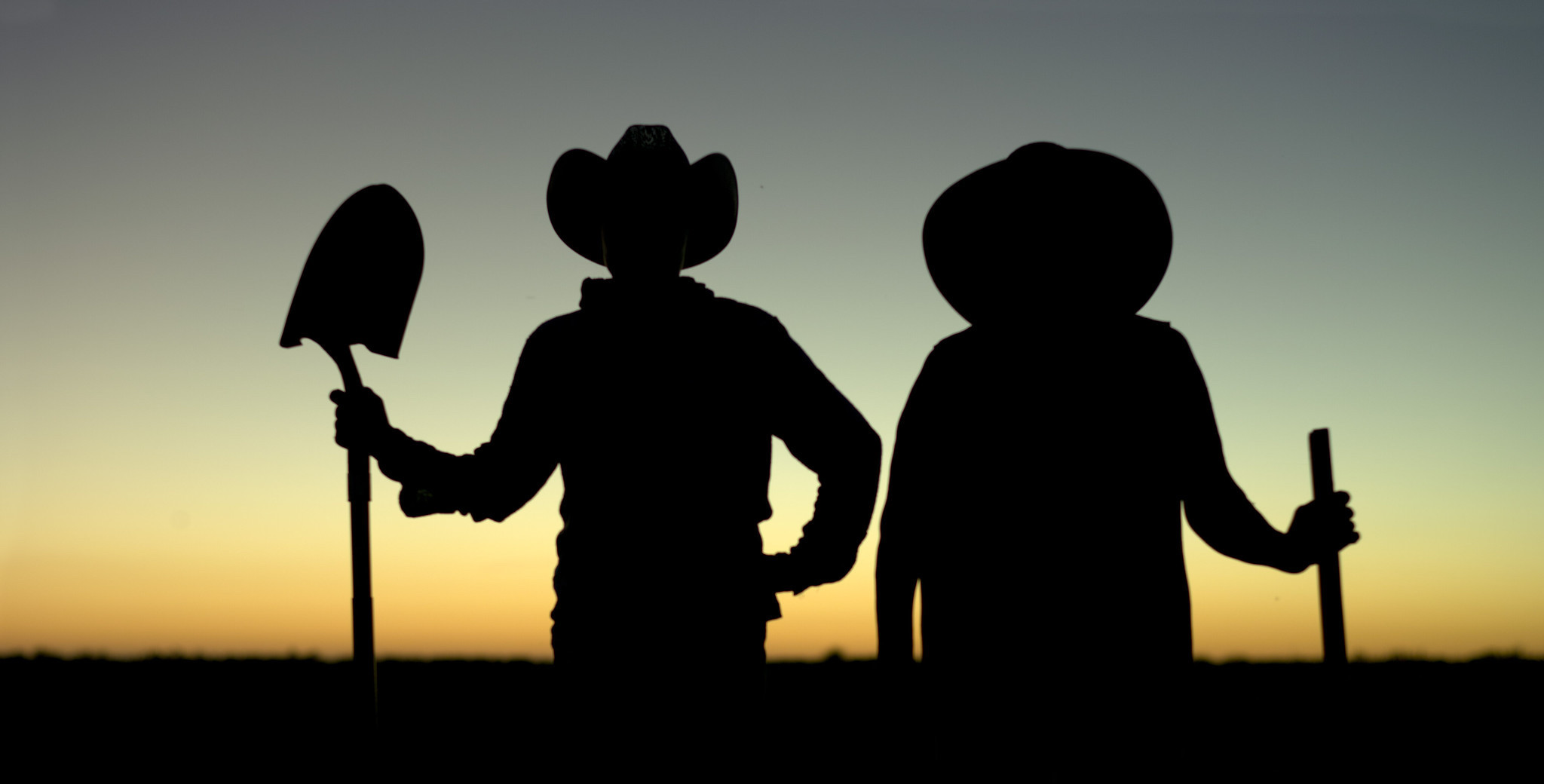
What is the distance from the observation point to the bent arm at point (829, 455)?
3.54m

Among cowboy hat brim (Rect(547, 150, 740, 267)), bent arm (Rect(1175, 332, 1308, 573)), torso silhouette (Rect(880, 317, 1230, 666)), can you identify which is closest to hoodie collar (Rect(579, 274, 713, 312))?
cowboy hat brim (Rect(547, 150, 740, 267))

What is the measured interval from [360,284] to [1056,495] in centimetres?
210

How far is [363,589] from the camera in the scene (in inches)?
132

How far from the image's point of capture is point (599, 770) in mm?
3275

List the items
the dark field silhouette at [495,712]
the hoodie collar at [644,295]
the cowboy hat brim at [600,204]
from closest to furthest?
the hoodie collar at [644,295], the cowboy hat brim at [600,204], the dark field silhouette at [495,712]

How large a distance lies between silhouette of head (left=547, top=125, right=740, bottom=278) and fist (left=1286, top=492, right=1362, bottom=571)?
6.03ft

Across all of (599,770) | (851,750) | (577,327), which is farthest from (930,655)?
(851,750)

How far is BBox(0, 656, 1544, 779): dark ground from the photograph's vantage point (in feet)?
10.6

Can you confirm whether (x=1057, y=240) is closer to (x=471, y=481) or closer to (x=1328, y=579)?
(x=1328, y=579)

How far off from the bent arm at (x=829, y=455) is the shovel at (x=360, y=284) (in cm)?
115

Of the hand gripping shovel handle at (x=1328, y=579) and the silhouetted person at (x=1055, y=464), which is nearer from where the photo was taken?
the silhouetted person at (x=1055, y=464)

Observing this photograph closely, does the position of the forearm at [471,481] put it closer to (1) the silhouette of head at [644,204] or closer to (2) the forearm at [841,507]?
(1) the silhouette of head at [644,204]

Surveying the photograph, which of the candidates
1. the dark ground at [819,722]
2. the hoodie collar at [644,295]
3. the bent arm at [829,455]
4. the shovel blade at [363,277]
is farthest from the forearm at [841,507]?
the shovel blade at [363,277]

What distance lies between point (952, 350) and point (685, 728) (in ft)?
4.06
